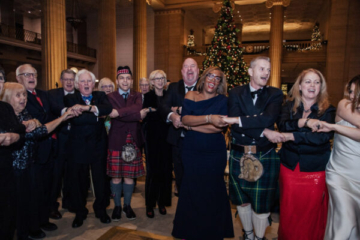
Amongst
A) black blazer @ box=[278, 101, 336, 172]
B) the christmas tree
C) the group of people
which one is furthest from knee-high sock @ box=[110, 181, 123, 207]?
the christmas tree

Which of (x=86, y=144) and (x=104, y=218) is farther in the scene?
(x=104, y=218)

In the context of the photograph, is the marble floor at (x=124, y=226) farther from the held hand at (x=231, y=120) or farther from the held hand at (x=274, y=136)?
the held hand at (x=231, y=120)

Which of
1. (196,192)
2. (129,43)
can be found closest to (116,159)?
(196,192)

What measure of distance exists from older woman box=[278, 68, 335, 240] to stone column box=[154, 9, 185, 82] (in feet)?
57.5

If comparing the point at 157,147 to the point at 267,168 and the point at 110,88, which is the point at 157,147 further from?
the point at 110,88

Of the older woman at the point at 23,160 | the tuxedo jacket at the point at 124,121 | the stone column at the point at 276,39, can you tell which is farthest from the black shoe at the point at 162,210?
the stone column at the point at 276,39

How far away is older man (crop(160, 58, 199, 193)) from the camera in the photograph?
3.41 metres

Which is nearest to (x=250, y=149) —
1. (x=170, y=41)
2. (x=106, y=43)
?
(x=106, y=43)

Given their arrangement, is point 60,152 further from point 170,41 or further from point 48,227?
point 170,41

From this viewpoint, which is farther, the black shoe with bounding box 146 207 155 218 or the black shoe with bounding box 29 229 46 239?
the black shoe with bounding box 146 207 155 218

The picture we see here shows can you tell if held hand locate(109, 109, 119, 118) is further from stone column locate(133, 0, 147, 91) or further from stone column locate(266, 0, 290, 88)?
stone column locate(266, 0, 290, 88)

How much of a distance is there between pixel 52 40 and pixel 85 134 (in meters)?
9.39

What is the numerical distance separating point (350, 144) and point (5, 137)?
320 centimetres

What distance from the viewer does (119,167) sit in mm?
3582
